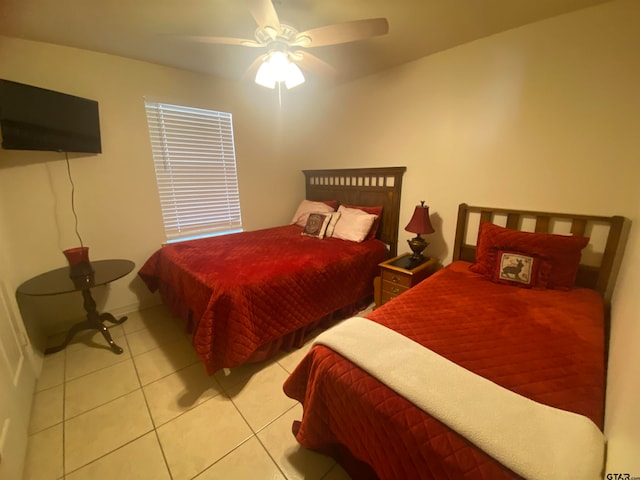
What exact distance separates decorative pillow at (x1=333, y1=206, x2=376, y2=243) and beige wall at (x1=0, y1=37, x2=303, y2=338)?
5.06ft

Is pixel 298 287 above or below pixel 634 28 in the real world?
below

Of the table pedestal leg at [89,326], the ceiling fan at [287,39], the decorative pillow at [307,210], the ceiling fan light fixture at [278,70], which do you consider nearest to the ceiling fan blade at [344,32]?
the ceiling fan at [287,39]

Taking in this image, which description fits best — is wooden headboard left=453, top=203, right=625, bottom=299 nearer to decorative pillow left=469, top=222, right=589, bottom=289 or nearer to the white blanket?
decorative pillow left=469, top=222, right=589, bottom=289

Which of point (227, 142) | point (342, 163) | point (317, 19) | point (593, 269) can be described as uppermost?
point (317, 19)

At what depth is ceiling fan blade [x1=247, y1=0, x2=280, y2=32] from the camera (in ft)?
3.89

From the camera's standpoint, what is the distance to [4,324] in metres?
1.44

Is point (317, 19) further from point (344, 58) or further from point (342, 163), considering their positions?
point (342, 163)

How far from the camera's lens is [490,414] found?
750 mm

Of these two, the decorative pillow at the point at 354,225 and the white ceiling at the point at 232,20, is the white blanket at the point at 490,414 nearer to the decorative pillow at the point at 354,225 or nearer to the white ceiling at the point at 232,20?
the decorative pillow at the point at 354,225

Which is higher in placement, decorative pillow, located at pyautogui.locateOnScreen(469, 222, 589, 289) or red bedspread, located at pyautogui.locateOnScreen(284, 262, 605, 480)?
decorative pillow, located at pyautogui.locateOnScreen(469, 222, 589, 289)

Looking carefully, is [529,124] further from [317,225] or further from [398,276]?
[317,225]

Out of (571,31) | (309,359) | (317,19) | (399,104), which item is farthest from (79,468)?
(571,31)

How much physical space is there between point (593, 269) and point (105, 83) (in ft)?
13.3

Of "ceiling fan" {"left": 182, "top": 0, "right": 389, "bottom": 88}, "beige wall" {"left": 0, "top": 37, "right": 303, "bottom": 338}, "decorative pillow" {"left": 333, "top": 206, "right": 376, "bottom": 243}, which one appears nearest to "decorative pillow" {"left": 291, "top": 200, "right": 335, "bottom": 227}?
"decorative pillow" {"left": 333, "top": 206, "right": 376, "bottom": 243}
